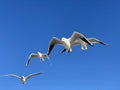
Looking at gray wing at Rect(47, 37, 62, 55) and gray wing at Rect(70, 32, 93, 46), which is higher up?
gray wing at Rect(47, 37, 62, 55)

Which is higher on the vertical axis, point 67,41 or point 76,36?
point 67,41

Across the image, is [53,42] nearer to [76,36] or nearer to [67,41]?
[67,41]

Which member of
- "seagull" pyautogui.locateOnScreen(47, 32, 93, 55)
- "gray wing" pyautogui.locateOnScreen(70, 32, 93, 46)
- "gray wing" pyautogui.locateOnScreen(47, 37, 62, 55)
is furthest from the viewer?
"gray wing" pyautogui.locateOnScreen(47, 37, 62, 55)

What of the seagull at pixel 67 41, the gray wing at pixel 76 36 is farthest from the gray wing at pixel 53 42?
the gray wing at pixel 76 36

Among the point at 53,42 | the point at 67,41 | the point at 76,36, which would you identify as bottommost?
the point at 76,36

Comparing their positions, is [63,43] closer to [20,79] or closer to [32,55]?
[32,55]

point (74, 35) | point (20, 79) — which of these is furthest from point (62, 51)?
point (20, 79)

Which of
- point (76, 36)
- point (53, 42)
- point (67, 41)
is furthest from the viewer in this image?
point (53, 42)

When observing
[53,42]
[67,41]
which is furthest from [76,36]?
[53,42]

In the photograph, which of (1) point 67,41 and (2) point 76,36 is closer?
(2) point 76,36

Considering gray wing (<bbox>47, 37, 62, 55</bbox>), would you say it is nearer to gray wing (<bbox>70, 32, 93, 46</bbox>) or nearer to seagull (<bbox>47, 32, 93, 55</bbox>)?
seagull (<bbox>47, 32, 93, 55</bbox>)

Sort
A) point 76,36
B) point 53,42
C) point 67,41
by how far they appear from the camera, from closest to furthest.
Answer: point 76,36 < point 67,41 < point 53,42

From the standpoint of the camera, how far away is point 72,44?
1521 inches

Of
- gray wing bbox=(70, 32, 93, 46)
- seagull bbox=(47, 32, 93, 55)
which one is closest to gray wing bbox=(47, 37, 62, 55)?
seagull bbox=(47, 32, 93, 55)
